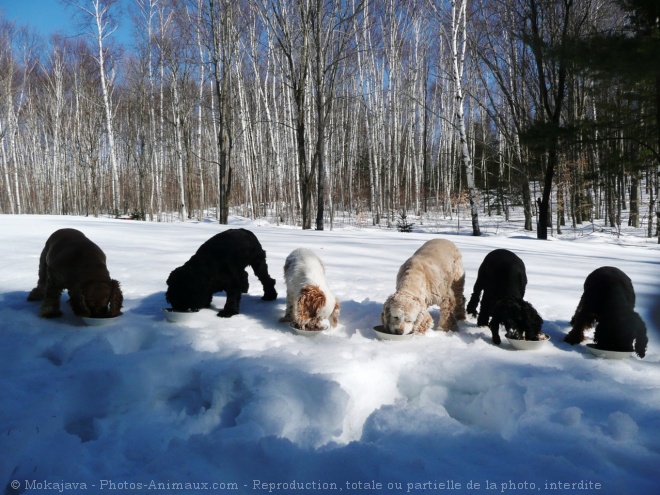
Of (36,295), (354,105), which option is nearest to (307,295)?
(36,295)

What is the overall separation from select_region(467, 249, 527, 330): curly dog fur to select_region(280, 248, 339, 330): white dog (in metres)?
1.35

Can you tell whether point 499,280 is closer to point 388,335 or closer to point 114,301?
point 388,335

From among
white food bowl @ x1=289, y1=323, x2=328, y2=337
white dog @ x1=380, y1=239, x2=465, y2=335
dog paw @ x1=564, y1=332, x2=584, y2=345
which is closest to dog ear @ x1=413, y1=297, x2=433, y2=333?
white dog @ x1=380, y1=239, x2=465, y2=335

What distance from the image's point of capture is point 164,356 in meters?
2.64

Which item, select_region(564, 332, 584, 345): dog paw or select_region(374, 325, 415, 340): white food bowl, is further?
select_region(564, 332, 584, 345): dog paw

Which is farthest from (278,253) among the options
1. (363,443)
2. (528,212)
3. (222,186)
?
(528,212)

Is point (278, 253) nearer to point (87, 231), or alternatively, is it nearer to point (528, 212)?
point (87, 231)

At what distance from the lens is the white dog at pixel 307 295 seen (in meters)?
3.15

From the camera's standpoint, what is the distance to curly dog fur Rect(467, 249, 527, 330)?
3291 mm

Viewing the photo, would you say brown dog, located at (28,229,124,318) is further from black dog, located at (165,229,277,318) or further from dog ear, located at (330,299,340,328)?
dog ear, located at (330,299,340,328)

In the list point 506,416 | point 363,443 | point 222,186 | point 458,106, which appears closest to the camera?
point 363,443

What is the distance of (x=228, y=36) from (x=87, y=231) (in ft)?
33.3

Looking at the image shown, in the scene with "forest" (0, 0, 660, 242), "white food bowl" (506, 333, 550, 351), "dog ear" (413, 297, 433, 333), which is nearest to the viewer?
"white food bowl" (506, 333, 550, 351)

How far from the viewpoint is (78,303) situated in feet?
10.1
